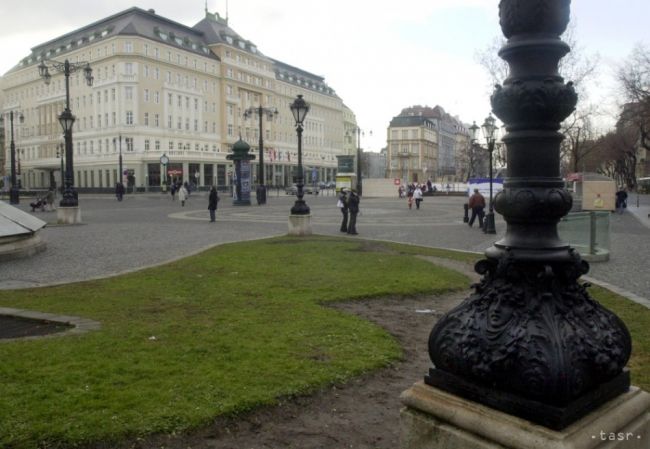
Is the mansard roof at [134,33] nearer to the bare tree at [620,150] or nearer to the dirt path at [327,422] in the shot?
the bare tree at [620,150]

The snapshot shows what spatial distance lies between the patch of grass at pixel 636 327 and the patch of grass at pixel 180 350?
7.21 feet

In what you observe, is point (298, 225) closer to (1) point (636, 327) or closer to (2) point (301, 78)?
(1) point (636, 327)

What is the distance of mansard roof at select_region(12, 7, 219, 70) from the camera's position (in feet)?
265

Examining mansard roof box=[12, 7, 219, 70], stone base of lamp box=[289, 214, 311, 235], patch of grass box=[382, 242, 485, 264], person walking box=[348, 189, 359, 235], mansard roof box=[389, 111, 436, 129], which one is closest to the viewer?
patch of grass box=[382, 242, 485, 264]

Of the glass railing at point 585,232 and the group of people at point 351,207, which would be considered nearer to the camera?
the glass railing at point 585,232

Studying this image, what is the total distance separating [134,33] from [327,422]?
8368cm

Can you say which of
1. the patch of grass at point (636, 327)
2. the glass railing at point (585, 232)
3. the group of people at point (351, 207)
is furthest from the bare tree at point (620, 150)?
the patch of grass at point (636, 327)

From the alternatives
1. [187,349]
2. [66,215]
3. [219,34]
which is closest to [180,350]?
[187,349]

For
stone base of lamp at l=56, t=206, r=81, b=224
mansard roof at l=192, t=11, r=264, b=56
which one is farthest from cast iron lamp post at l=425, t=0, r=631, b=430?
mansard roof at l=192, t=11, r=264, b=56

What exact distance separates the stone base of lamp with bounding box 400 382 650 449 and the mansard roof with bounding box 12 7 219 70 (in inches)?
3335

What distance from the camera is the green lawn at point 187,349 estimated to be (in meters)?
4.09

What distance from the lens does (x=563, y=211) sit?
257 cm

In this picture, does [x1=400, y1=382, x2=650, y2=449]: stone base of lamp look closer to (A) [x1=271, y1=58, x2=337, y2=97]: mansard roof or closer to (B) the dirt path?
(B) the dirt path

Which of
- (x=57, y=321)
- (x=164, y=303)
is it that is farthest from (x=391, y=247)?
(x=57, y=321)
